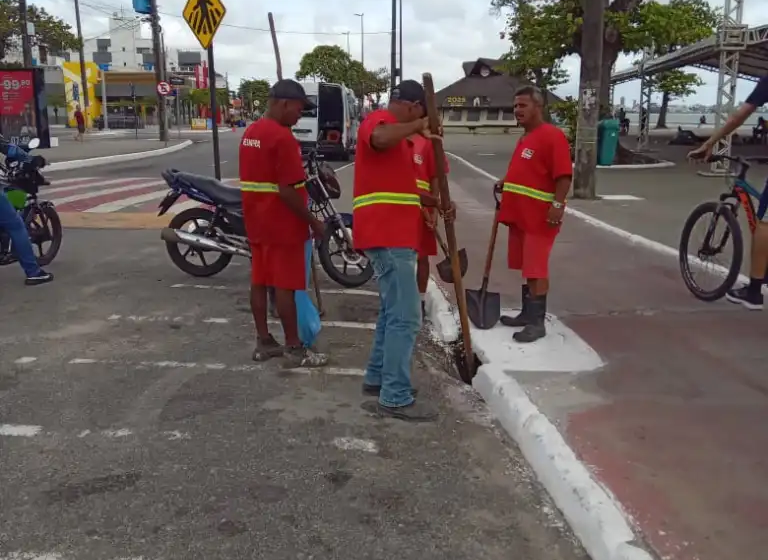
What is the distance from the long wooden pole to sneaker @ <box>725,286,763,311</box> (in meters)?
2.43

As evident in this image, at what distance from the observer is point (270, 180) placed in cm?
476

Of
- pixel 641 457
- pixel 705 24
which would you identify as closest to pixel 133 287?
pixel 641 457

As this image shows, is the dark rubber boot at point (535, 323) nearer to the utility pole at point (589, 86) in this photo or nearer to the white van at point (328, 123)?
the utility pole at point (589, 86)

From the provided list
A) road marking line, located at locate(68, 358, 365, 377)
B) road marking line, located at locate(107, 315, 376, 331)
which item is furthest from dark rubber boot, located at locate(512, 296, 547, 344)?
road marking line, located at locate(107, 315, 376, 331)

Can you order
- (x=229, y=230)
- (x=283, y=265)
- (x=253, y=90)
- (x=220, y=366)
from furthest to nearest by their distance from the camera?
1. (x=253, y=90)
2. (x=229, y=230)
3. (x=220, y=366)
4. (x=283, y=265)

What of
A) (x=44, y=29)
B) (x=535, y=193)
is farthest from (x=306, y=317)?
(x=44, y=29)

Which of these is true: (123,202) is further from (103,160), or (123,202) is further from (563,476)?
(563,476)

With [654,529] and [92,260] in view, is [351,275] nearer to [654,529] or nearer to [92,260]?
[92,260]

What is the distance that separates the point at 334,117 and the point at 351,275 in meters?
21.0

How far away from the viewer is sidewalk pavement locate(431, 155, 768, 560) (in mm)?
2977

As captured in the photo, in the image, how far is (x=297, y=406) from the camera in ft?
14.4

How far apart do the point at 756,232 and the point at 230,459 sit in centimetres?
440

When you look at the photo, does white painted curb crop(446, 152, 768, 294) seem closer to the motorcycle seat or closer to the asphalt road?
the asphalt road

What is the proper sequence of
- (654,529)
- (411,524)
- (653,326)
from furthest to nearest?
(653,326) → (411,524) → (654,529)
